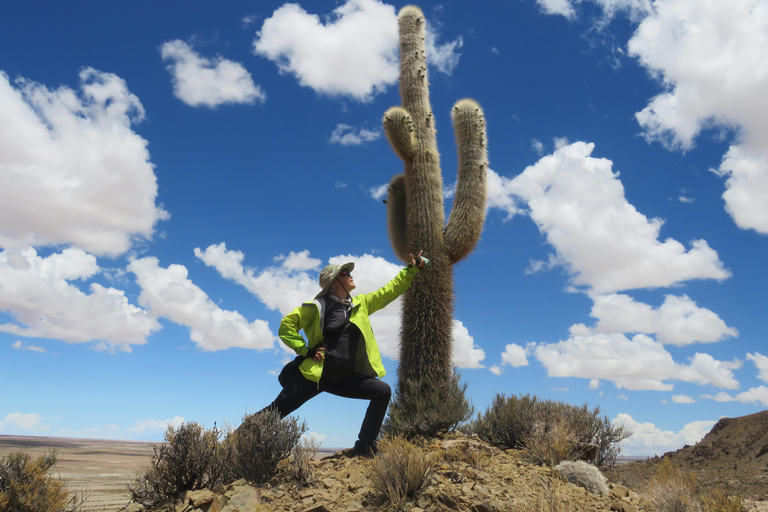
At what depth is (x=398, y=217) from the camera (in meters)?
9.91

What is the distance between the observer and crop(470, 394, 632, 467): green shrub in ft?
22.6

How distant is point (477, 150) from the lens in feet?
31.1

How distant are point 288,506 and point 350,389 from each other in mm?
1466

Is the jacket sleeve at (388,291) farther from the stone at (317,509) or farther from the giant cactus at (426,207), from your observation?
the stone at (317,509)

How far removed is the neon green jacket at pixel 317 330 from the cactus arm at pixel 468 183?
2668 mm

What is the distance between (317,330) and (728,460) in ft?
32.4

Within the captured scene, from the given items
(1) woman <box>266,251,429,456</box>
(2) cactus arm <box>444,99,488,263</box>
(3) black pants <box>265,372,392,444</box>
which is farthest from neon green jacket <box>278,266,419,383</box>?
(2) cactus arm <box>444,99,488,263</box>

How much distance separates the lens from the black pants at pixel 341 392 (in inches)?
237

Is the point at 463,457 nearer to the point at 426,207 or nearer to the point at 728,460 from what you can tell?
the point at 426,207

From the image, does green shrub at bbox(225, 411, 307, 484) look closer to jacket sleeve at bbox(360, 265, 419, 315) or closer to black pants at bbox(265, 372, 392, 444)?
black pants at bbox(265, 372, 392, 444)

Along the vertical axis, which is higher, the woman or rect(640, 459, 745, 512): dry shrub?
the woman

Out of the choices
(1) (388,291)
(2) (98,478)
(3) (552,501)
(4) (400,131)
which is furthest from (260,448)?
(2) (98,478)

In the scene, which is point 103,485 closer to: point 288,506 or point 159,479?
point 159,479

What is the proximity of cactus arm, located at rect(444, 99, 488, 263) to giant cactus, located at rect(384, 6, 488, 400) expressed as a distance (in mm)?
18
